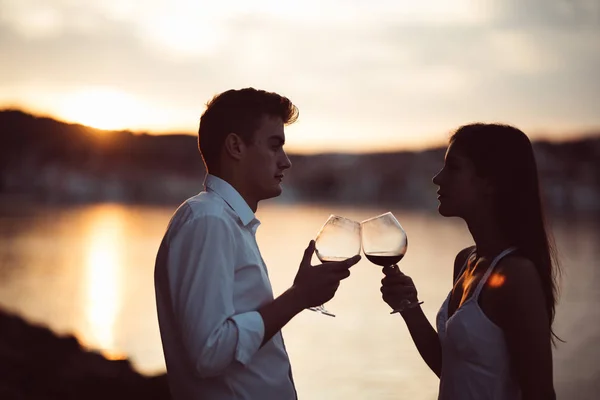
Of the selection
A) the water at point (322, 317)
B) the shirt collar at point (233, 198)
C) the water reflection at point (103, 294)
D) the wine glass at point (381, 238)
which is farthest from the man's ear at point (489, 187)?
the water at point (322, 317)

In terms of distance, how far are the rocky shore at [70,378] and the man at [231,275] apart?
3.71m

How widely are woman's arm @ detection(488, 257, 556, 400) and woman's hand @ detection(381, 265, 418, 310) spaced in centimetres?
41

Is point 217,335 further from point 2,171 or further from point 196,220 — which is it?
point 2,171

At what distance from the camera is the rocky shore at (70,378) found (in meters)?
5.36

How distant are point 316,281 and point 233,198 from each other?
0.33 m

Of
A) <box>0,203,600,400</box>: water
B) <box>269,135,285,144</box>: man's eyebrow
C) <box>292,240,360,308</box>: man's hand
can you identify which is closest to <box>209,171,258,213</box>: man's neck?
<box>269,135,285,144</box>: man's eyebrow

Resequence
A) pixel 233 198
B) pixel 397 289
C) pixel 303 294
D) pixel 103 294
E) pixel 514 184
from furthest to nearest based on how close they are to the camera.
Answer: pixel 103 294 < pixel 397 289 < pixel 514 184 < pixel 233 198 < pixel 303 294

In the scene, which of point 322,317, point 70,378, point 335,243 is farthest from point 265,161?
point 322,317

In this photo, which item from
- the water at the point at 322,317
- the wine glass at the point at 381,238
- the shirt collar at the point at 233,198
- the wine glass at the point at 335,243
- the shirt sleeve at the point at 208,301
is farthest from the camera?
the water at the point at 322,317

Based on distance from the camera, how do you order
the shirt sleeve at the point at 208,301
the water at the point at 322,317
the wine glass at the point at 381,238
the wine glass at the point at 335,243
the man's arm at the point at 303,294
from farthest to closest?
the water at the point at 322,317 < the wine glass at the point at 381,238 < the wine glass at the point at 335,243 < the man's arm at the point at 303,294 < the shirt sleeve at the point at 208,301

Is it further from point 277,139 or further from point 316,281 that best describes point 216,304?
point 277,139

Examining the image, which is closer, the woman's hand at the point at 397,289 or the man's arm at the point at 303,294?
the man's arm at the point at 303,294

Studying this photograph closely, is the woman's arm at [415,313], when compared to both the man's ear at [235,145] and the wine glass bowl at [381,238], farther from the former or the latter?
the man's ear at [235,145]

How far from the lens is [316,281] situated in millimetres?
1829
